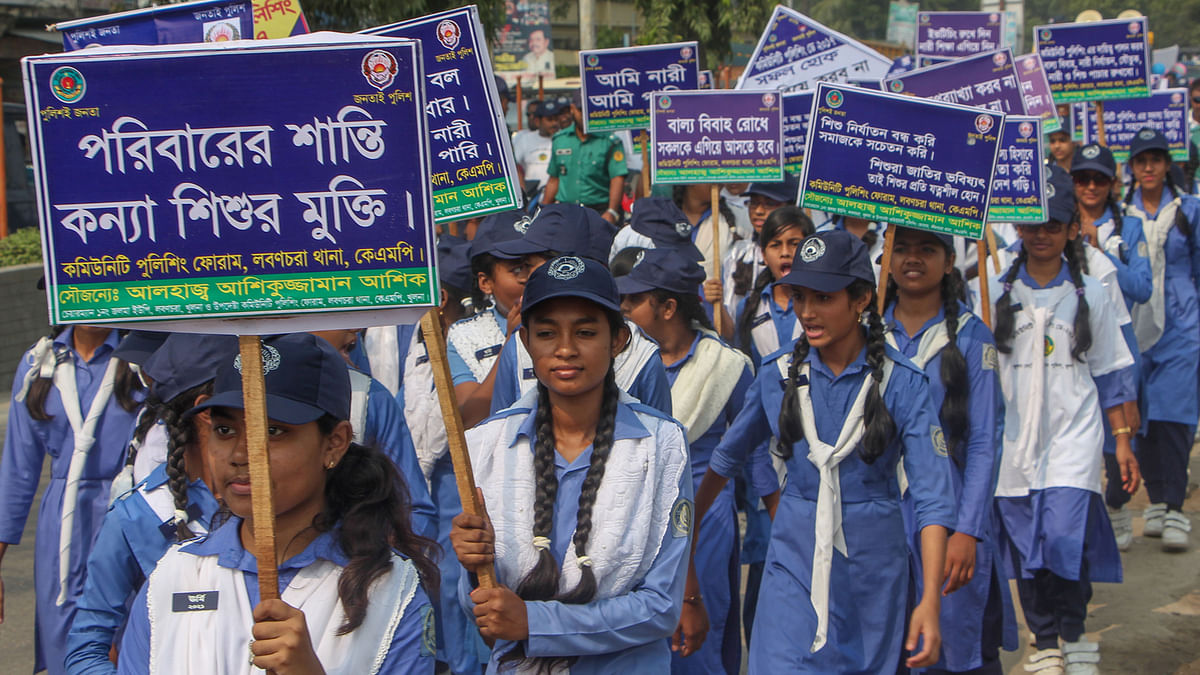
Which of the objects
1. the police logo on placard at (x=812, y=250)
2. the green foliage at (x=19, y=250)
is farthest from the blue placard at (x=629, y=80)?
the green foliage at (x=19, y=250)

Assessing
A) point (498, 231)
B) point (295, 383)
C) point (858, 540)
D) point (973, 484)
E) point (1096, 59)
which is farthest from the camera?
point (1096, 59)

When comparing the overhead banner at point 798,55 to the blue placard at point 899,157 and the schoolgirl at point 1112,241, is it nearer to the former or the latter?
the schoolgirl at point 1112,241

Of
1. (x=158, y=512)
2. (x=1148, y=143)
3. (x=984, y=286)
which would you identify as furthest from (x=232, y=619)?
(x=1148, y=143)

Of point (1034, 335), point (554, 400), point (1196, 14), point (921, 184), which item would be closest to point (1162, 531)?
point (1034, 335)

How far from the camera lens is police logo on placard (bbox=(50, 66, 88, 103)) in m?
2.54

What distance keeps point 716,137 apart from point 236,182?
6195mm

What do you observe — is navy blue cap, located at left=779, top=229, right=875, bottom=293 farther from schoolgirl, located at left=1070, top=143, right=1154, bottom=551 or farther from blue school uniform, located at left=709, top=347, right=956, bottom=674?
schoolgirl, located at left=1070, top=143, right=1154, bottom=551

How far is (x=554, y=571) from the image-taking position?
3285mm

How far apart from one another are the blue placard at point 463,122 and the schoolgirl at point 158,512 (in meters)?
1.14

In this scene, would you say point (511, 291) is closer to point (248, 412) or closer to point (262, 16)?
point (262, 16)

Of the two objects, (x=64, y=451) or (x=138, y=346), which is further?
(x=64, y=451)

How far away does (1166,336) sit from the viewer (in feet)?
29.2

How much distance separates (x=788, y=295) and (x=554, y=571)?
3.54 meters

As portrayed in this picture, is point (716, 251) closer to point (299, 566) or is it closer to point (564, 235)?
point (564, 235)
